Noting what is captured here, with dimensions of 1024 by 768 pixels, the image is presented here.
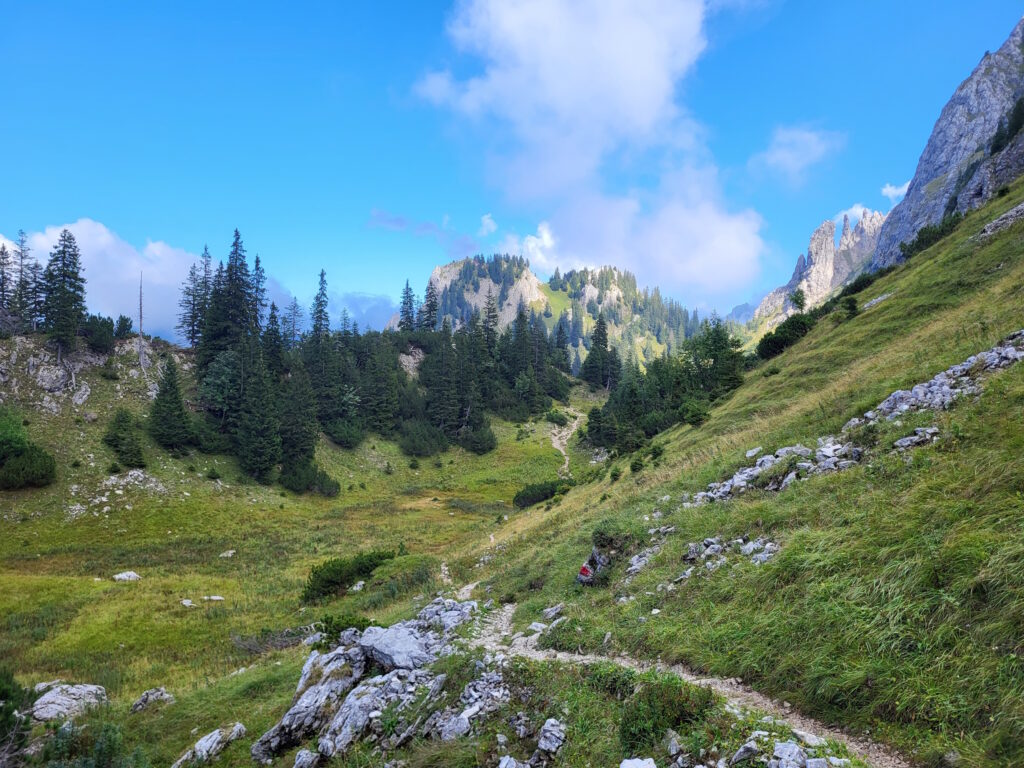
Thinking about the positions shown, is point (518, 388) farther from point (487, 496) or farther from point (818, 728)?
point (818, 728)

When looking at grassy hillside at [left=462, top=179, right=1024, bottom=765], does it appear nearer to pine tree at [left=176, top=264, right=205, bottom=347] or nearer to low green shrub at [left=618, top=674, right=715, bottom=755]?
low green shrub at [left=618, top=674, right=715, bottom=755]

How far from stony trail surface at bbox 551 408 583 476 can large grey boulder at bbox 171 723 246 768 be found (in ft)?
204

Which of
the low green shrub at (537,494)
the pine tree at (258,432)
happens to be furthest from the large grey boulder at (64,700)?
the pine tree at (258,432)

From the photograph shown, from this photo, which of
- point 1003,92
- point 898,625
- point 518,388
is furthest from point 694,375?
point 1003,92

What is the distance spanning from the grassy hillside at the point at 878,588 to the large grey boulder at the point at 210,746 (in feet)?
25.9

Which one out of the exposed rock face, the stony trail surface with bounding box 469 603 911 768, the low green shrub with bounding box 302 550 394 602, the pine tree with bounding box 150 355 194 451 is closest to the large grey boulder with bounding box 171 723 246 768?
the exposed rock face

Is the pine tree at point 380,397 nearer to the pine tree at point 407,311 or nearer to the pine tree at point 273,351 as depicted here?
the pine tree at point 273,351

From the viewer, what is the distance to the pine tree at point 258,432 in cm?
5988

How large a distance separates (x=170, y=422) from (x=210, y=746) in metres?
56.4

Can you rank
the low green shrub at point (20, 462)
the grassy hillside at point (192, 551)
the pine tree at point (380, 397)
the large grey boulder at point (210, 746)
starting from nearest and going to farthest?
the large grey boulder at point (210, 746), the grassy hillside at point (192, 551), the low green shrub at point (20, 462), the pine tree at point (380, 397)

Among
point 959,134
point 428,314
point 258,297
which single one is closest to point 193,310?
point 258,297

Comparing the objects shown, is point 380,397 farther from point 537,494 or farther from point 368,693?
point 368,693

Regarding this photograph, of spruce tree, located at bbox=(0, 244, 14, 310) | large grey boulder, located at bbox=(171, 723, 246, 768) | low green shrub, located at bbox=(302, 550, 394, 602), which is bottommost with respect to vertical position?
large grey boulder, located at bbox=(171, 723, 246, 768)

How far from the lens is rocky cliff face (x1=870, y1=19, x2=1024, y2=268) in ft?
497
